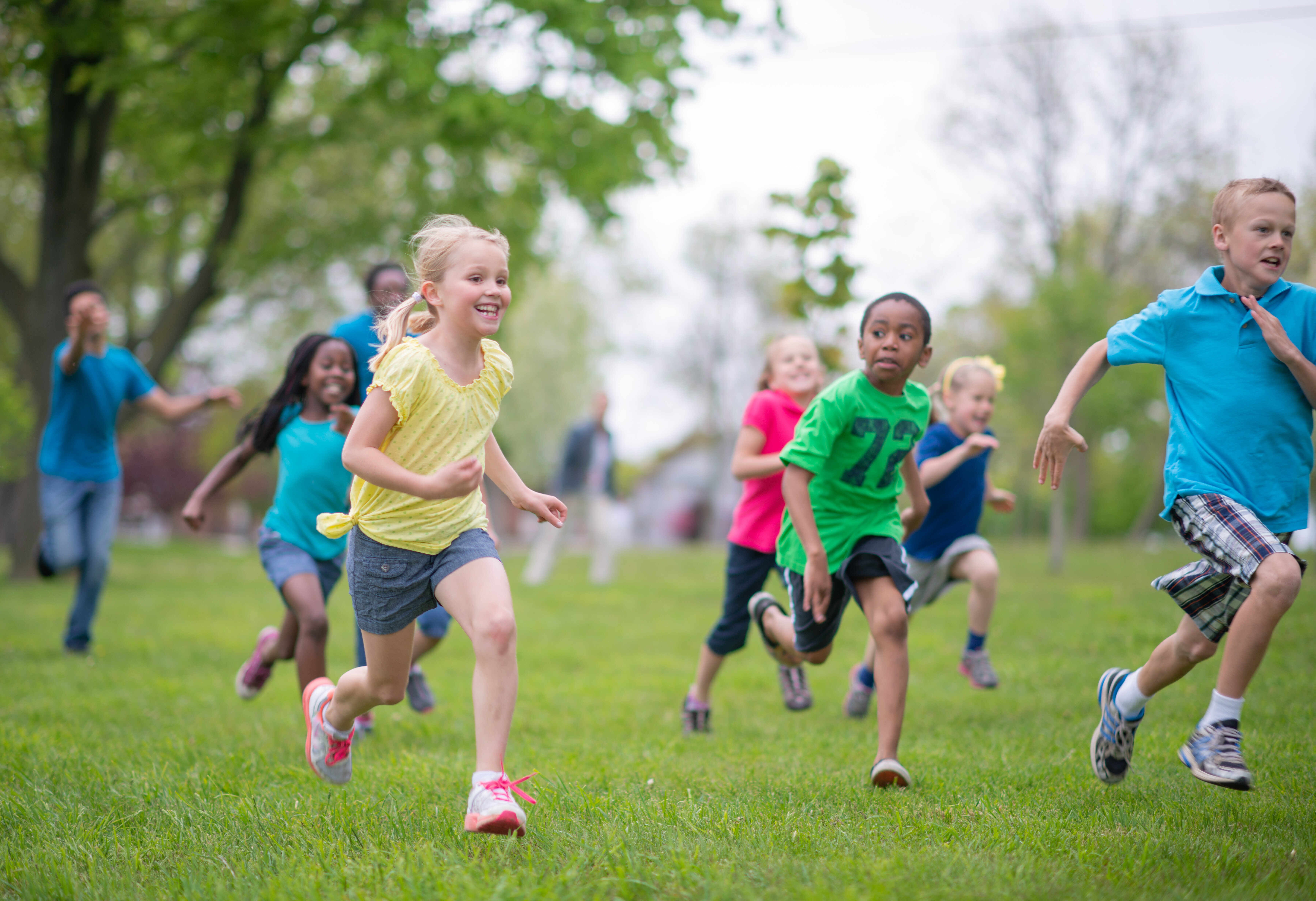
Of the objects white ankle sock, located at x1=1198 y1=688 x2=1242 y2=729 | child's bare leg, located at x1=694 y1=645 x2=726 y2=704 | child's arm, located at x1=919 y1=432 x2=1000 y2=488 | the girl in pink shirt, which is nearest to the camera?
white ankle sock, located at x1=1198 y1=688 x2=1242 y2=729

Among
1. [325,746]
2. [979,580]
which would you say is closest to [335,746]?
[325,746]

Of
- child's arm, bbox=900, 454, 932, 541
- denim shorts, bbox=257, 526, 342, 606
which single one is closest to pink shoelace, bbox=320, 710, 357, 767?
denim shorts, bbox=257, 526, 342, 606

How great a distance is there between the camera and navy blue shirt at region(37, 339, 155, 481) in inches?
291

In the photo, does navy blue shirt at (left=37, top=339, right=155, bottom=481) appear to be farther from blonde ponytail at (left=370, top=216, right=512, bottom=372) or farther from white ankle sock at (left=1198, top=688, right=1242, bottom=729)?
white ankle sock at (left=1198, top=688, right=1242, bottom=729)

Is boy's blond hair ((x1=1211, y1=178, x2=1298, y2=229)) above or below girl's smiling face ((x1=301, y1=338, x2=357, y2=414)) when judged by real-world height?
above

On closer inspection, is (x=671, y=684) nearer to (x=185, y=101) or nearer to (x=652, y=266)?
(x=185, y=101)

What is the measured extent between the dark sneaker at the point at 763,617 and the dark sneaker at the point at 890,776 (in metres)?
1.32

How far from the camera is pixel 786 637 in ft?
16.6

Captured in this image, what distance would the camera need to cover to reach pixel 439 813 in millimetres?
3586

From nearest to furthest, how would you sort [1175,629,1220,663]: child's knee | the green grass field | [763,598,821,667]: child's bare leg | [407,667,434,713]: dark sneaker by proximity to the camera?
the green grass field → [1175,629,1220,663]: child's knee → [763,598,821,667]: child's bare leg → [407,667,434,713]: dark sneaker

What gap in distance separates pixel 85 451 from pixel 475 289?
5.36 m

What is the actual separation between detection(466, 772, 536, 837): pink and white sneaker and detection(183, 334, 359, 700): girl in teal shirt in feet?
7.08

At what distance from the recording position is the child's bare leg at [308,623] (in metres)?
4.96

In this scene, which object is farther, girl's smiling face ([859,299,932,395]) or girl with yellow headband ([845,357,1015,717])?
girl with yellow headband ([845,357,1015,717])
